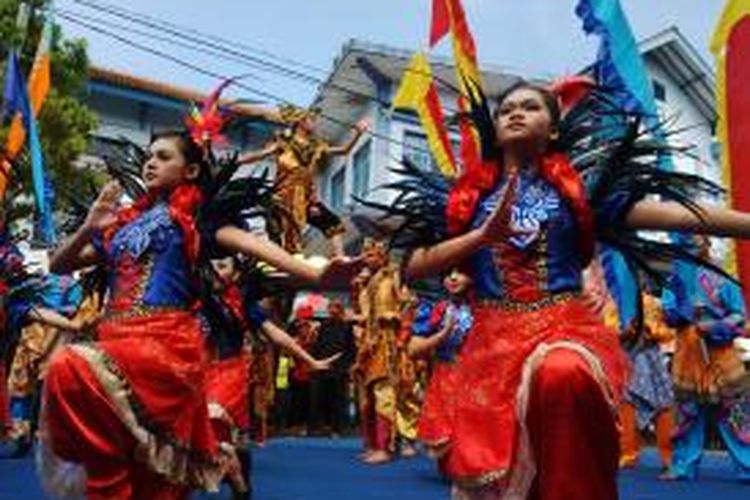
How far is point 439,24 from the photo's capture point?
12352mm

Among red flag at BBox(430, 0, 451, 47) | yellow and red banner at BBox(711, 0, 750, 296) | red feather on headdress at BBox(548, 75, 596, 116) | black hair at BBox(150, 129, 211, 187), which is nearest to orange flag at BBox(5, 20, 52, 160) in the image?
red flag at BBox(430, 0, 451, 47)

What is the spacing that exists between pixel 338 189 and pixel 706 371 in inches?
714

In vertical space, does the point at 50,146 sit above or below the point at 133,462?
above

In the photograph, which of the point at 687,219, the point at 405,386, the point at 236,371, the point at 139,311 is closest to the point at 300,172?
the point at 405,386

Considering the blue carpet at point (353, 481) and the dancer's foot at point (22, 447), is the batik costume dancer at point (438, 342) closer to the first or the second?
the blue carpet at point (353, 481)

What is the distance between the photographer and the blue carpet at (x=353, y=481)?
703cm

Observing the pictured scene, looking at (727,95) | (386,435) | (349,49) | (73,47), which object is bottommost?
(386,435)

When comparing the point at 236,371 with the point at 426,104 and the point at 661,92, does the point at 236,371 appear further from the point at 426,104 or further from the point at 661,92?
the point at 661,92

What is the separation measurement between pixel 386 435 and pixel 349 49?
1221 centimetres

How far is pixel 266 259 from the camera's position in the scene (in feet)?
13.0

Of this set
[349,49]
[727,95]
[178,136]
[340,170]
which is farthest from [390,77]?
[178,136]

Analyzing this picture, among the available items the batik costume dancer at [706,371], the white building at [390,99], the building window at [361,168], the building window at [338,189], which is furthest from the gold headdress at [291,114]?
the building window at [338,189]

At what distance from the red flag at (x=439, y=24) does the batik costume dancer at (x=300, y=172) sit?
1.83 meters

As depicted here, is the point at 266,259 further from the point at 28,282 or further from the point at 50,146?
the point at 50,146
